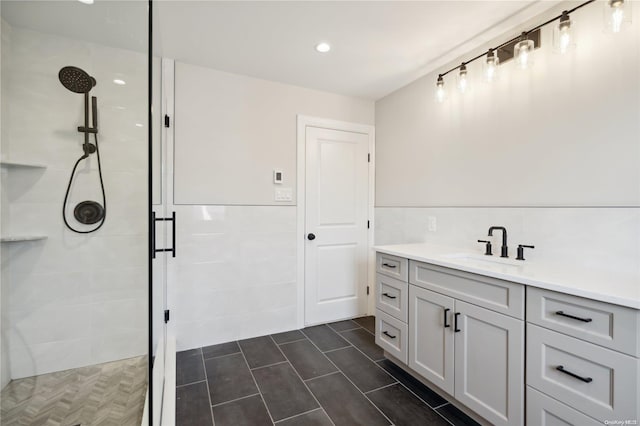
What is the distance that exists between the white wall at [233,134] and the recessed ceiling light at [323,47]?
2.14 ft

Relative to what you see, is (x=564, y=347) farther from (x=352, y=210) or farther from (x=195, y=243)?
(x=195, y=243)

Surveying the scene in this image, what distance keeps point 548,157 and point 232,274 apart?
2.51 meters

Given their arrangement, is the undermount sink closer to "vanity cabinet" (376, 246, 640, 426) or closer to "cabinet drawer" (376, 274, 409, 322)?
"vanity cabinet" (376, 246, 640, 426)

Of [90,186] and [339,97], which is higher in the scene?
[339,97]

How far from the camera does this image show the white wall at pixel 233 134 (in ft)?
7.63

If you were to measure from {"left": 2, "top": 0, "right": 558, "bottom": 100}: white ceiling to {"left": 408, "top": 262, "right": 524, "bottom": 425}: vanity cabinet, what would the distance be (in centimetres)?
162

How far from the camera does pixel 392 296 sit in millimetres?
2057

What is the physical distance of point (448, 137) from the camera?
7.61 feet

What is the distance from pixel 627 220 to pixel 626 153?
0.34 metres

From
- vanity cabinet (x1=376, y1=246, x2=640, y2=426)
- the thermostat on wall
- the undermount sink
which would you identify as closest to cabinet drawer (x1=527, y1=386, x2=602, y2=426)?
vanity cabinet (x1=376, y1=246, x2=640, y2=426)

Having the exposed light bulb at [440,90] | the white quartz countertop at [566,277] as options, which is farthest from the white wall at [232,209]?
the white quartz countertop at [566,277]

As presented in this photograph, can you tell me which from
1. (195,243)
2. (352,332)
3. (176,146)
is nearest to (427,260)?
(352,332)

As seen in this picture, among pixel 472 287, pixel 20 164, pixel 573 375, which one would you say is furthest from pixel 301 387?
pixel 20 164

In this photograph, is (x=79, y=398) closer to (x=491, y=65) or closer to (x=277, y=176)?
(x=277, y=176)
